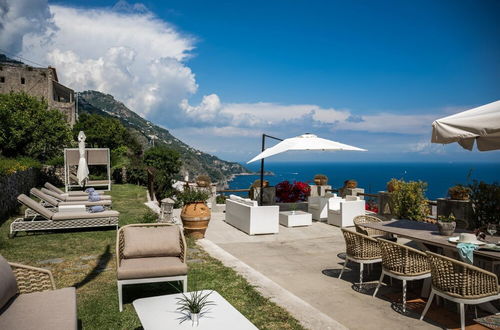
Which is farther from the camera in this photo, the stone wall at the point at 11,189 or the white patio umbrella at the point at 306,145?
the white patio umbrella at the point at 306,145

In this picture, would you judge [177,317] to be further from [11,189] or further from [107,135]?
[107,135]

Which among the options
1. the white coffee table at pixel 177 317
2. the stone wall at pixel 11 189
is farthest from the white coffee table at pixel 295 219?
the stone wall at pixel 11 189

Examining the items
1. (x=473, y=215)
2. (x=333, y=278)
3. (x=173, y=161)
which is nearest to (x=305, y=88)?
(x=173, y=161)

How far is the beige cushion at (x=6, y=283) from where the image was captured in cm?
297

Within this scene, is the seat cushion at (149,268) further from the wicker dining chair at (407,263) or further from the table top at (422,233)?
the table top at (422,233)

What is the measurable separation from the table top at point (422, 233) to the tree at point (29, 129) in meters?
20.4

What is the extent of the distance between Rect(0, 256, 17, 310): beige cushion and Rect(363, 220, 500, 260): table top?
15.1 ft

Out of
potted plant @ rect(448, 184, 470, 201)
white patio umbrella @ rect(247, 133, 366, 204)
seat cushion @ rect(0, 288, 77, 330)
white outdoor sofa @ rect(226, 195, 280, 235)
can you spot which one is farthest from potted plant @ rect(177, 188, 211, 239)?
potted plant @ rect(448, 184, 470, 201)

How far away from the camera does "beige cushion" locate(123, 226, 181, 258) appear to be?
4500 millimetres

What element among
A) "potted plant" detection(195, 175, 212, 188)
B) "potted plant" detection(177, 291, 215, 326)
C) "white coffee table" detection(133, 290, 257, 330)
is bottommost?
"white coffee table" detection(133, 290, 257, 330)

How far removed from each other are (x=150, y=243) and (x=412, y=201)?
234 inches

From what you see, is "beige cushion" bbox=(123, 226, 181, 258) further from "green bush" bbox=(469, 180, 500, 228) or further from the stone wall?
the stone wall

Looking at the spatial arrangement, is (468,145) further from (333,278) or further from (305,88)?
Result: (305,88)

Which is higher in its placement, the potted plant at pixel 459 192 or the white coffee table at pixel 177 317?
the potted plant at pixel 459 192
